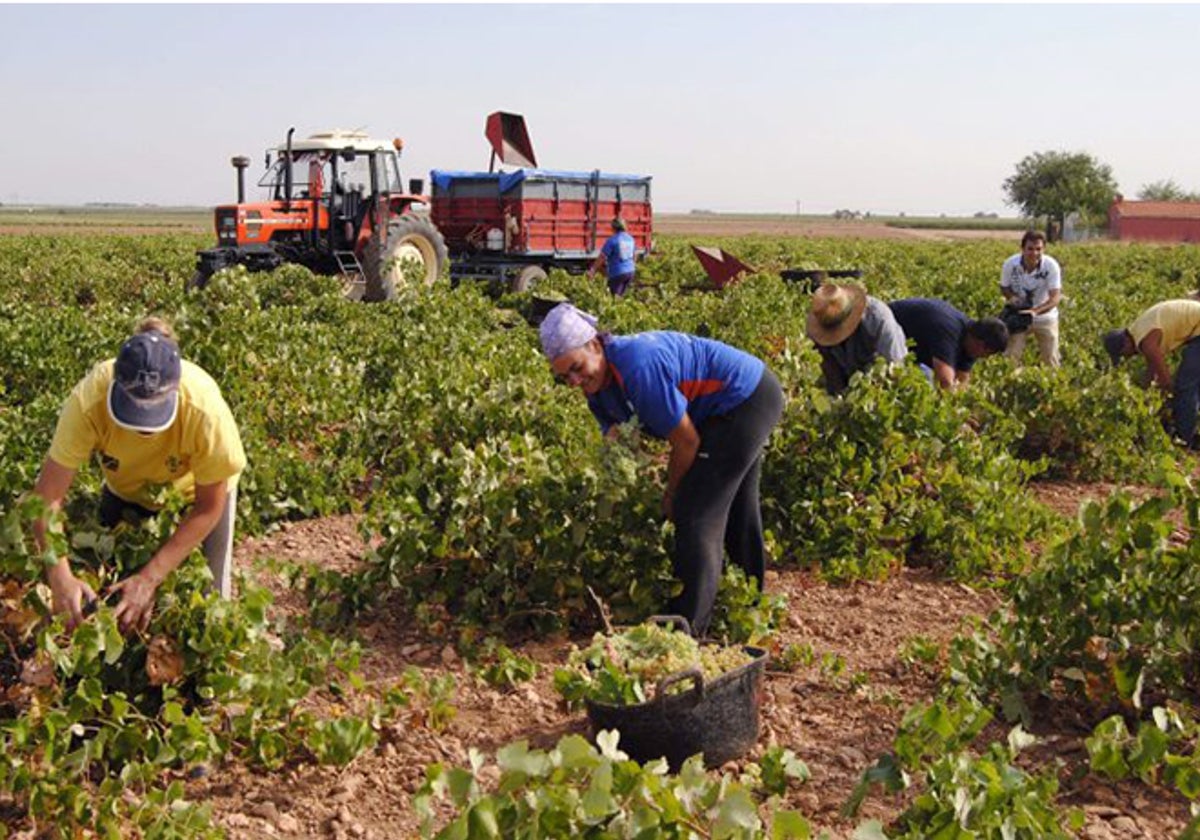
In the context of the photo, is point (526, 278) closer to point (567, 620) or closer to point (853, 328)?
point (853, 328)

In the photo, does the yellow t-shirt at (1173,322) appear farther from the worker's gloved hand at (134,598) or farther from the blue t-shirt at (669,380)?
the worker's gloved hand at (134,598)

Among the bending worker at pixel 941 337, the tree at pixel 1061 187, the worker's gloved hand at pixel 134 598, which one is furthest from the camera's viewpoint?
the tree at pixel 1061 187

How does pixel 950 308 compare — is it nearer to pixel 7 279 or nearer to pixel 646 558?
pixel 646 558

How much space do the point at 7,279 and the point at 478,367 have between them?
14362 mm

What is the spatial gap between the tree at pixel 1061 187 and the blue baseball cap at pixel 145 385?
88513mm

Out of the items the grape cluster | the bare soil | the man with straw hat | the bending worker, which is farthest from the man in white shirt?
the bare soil

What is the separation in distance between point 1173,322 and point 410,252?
10340 mm

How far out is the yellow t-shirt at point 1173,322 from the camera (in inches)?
331

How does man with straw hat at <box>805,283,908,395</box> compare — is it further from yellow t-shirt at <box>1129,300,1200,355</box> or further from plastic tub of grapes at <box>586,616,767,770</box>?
plastic tub of grapes at <box>586,616,767,770</box>

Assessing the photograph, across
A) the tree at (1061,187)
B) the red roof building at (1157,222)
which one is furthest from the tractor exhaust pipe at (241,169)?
the tree at (1061,187)

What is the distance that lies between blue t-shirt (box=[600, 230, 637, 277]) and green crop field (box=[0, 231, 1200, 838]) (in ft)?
23.6

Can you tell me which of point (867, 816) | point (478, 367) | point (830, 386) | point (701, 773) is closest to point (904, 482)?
point (830, 386)

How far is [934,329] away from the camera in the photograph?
7.45m

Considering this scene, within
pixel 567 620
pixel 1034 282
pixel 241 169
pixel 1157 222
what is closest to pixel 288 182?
pixel 241 169
